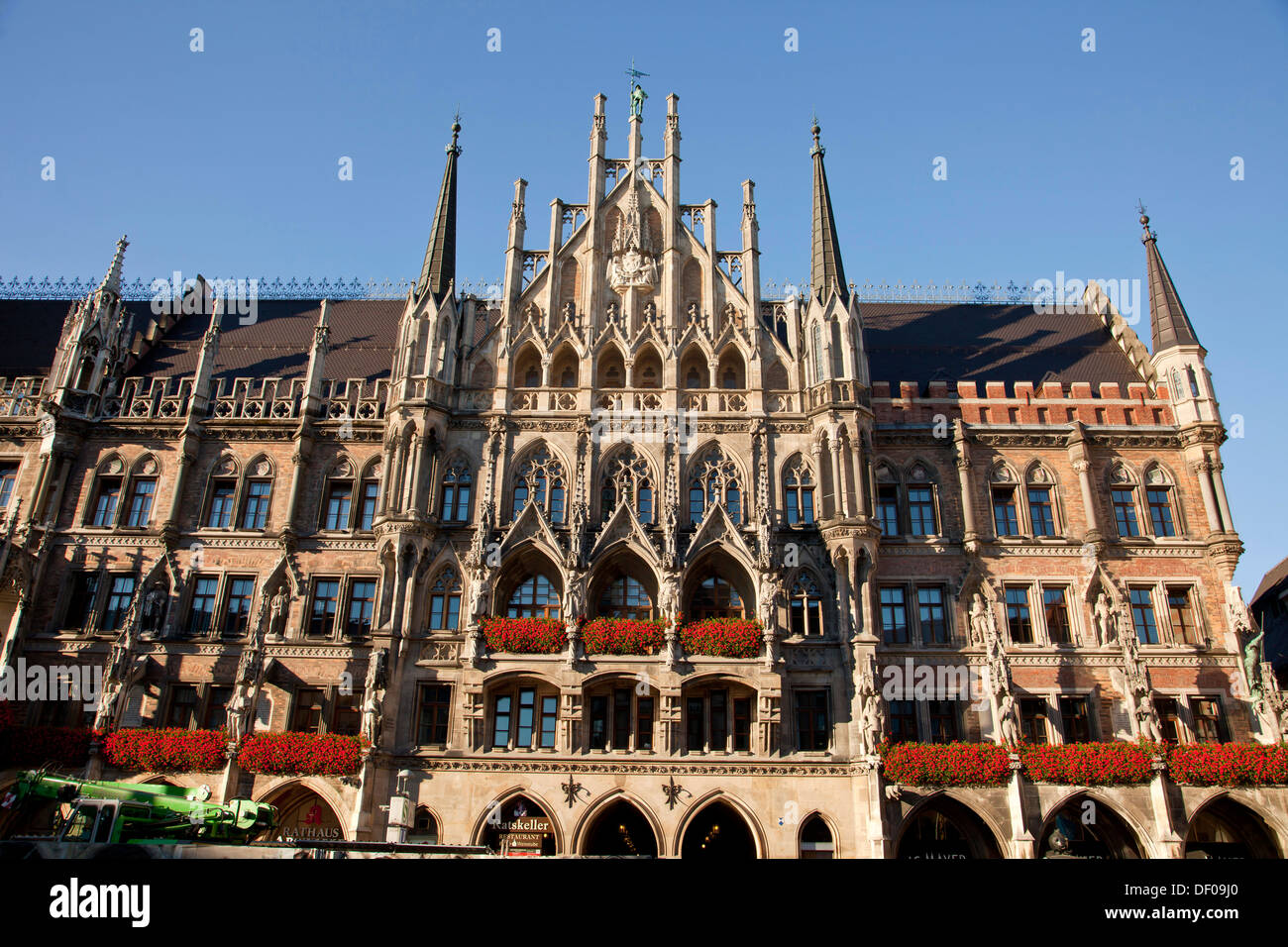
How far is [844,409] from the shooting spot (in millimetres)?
29281

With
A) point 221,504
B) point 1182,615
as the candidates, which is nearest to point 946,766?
→ point 1182,615

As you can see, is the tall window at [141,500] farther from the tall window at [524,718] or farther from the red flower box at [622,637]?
the red flower box at [622,637]

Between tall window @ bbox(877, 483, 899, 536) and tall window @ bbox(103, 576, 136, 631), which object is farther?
tall window @ bbox(877, 483, 899, 536)

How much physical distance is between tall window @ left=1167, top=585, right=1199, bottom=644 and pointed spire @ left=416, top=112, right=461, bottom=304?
88.0 feet

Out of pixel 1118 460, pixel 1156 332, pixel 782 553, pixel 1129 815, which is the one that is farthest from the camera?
pixel 1156 332

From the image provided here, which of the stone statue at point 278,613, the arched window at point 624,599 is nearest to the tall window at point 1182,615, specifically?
the arched window at point 624,599

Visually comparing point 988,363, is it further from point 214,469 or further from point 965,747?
point 214,469

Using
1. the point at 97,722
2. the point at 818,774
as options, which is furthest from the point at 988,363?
the point at 97,722

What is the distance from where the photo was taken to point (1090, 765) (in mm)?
25266

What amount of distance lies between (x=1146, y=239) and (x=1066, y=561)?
14621 mm

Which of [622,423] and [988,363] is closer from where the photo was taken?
[622,423]

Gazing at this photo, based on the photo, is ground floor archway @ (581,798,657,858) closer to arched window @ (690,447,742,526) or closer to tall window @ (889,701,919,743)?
tall window @ (889,701,919,743)

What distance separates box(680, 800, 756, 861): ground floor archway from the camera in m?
26.1

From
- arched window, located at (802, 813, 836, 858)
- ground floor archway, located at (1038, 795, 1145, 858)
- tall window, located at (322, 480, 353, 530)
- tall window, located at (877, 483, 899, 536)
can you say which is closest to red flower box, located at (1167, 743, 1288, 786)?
ground floor archway, located at (1038, 795, 1145, 858)
